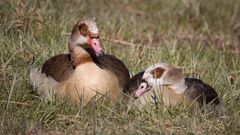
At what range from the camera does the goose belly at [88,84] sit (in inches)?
235

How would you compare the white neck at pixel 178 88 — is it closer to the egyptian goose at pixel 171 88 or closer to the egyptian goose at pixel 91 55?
the egyptian goose at pixel 171 88

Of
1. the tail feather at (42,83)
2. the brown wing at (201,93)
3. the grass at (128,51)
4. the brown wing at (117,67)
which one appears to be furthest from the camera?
the brown wing at (117,67)

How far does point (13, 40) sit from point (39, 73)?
2.67 feet

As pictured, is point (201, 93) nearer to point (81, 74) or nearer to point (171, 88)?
point (171, 88)

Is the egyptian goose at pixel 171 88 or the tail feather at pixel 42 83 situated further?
the tail feather at pixel 42 83

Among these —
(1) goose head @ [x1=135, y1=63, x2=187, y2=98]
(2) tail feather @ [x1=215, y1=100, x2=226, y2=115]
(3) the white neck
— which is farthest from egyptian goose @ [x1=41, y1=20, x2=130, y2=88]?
(2) tail feather @ [x1=215, y1=100, x2=226, y2=115]

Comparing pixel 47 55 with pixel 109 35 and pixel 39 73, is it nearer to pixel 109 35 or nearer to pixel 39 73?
pixel 39 73

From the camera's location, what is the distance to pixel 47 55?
696 cm

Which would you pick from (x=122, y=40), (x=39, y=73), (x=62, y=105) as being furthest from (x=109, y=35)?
(x=62, y=105)

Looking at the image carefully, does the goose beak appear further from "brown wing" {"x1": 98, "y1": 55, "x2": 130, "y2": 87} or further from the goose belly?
"brown wing" {"x1": 98, "y1": 55, "x2": 130, "y2": 87}

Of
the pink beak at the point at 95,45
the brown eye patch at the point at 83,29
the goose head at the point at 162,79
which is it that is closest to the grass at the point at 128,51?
the goose head at the point at 162,79

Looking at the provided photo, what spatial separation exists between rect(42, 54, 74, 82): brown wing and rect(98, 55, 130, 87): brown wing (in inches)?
11.8

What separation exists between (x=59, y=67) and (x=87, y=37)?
1.51ft

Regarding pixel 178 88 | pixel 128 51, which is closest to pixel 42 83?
pixel 178 88
